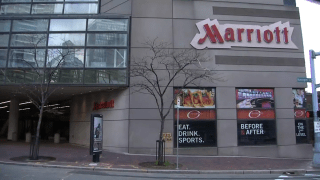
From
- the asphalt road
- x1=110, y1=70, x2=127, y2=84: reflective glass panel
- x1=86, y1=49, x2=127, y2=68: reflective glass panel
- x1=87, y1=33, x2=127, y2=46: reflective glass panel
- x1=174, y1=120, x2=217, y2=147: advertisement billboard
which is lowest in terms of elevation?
the asphalt road

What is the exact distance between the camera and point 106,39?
58.2 feet

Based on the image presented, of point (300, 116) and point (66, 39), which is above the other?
point (66, 39)

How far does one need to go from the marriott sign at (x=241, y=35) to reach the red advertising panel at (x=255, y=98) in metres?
3.12

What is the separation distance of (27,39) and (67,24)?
2.79 m

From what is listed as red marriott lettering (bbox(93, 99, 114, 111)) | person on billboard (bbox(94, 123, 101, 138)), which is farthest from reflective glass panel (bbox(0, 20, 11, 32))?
Answer: person on billboard (bbox(94, 123, 101, 138))

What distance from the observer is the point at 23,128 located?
105 feet

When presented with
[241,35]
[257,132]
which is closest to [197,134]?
[257,132]

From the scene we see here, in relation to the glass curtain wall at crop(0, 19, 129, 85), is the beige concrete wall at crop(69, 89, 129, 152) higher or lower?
lower

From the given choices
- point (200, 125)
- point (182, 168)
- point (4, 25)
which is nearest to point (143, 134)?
point (200, 125)

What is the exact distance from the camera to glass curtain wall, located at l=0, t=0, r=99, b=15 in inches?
750

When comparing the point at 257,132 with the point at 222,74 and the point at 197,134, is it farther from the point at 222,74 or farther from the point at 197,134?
the point at 222,74

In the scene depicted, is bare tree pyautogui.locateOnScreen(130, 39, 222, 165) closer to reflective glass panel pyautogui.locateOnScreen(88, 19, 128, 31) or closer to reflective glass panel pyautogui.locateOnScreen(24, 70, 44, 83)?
reflective glass panel pyautogui.locateOnScreen(88, 19, 128, 31)

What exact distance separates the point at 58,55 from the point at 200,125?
33.1 feet

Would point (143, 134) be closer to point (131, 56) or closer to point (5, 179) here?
point (131, 56)
